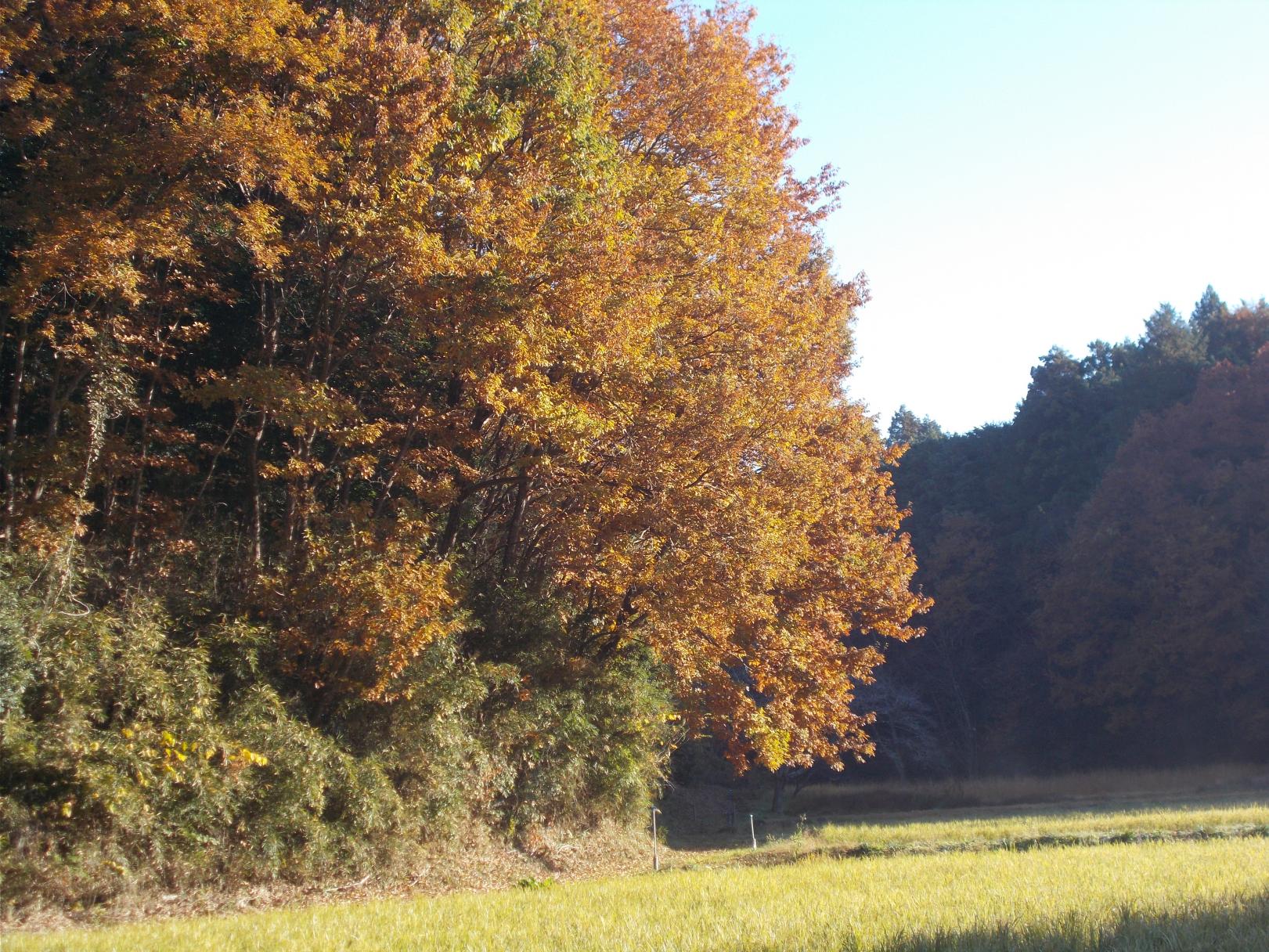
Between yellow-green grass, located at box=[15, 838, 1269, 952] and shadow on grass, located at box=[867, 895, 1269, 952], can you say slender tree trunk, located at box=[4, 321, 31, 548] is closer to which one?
yellow-green grass, located at box=[15, 838, 1269, 952]

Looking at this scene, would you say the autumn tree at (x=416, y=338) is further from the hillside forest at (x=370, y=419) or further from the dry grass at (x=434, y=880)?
the dry grass at (x=434, y=880)

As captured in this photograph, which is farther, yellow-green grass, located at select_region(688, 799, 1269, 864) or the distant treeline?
the distant treeline

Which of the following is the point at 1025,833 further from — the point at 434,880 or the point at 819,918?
the point at 819,918

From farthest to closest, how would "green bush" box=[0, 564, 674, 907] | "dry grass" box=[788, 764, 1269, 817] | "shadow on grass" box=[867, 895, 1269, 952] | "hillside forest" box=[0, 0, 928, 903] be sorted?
1. "dry grass" box=[788, 764, 1269, 817]
2. "hillside forest" box=[0, 0, 928, 903]
3. "green bush" box=[0, 564, 674, 907]
4. "shadow on grass" box=[867, 895, 1269, 952]

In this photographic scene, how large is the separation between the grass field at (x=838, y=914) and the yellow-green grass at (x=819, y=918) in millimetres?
29

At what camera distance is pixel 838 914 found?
915 centimetres

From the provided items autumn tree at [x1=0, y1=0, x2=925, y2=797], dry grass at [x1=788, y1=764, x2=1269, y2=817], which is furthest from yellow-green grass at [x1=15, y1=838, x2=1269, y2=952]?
dry grass at [x1=788, y1=764, x2=1269, y2=817]

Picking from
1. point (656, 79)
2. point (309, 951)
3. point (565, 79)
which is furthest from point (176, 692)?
point (656, 79)

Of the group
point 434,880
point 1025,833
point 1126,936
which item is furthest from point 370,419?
point 1025,833

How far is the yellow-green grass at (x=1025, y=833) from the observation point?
19.5 meters

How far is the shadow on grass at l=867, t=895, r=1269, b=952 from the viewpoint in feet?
22.4

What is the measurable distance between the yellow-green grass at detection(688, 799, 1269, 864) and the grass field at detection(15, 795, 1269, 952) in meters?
2.72

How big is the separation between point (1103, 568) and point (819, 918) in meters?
39.5

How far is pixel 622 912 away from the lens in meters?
10.3
